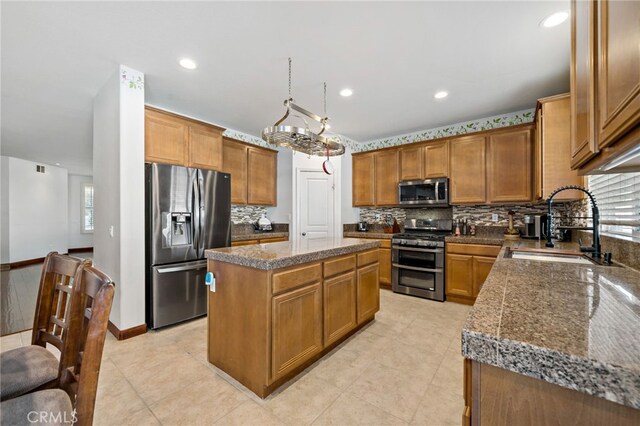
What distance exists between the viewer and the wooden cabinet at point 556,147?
265 cm

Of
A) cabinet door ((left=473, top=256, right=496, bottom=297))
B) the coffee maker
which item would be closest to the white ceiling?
the coffee maker

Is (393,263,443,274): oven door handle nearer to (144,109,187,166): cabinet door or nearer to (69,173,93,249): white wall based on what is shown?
(144,109,187,166): cabinet door

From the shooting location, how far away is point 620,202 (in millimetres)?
1789

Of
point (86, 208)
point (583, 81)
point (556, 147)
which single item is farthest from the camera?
point (86, 208)

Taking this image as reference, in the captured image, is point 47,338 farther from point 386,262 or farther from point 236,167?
point 386,262

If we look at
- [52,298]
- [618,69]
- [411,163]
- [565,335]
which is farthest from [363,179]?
[565,335]

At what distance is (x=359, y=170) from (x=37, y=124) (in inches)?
207

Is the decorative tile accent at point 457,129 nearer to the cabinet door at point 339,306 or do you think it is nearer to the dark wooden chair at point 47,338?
the cabinet door at point 339,306

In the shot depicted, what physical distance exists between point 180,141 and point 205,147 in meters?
0.33

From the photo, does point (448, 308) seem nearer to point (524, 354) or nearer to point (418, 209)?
point (418, 209)

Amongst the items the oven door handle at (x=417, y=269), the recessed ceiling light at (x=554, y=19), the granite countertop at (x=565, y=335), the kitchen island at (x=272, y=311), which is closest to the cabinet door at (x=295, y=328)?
the kitchen island at (x=272, y=311)

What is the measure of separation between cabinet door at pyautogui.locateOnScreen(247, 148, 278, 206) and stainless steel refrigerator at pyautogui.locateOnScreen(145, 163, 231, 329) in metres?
1.19

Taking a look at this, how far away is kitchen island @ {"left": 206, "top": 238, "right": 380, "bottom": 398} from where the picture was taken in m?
1.75

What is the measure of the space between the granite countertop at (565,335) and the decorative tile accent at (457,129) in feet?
11.1
